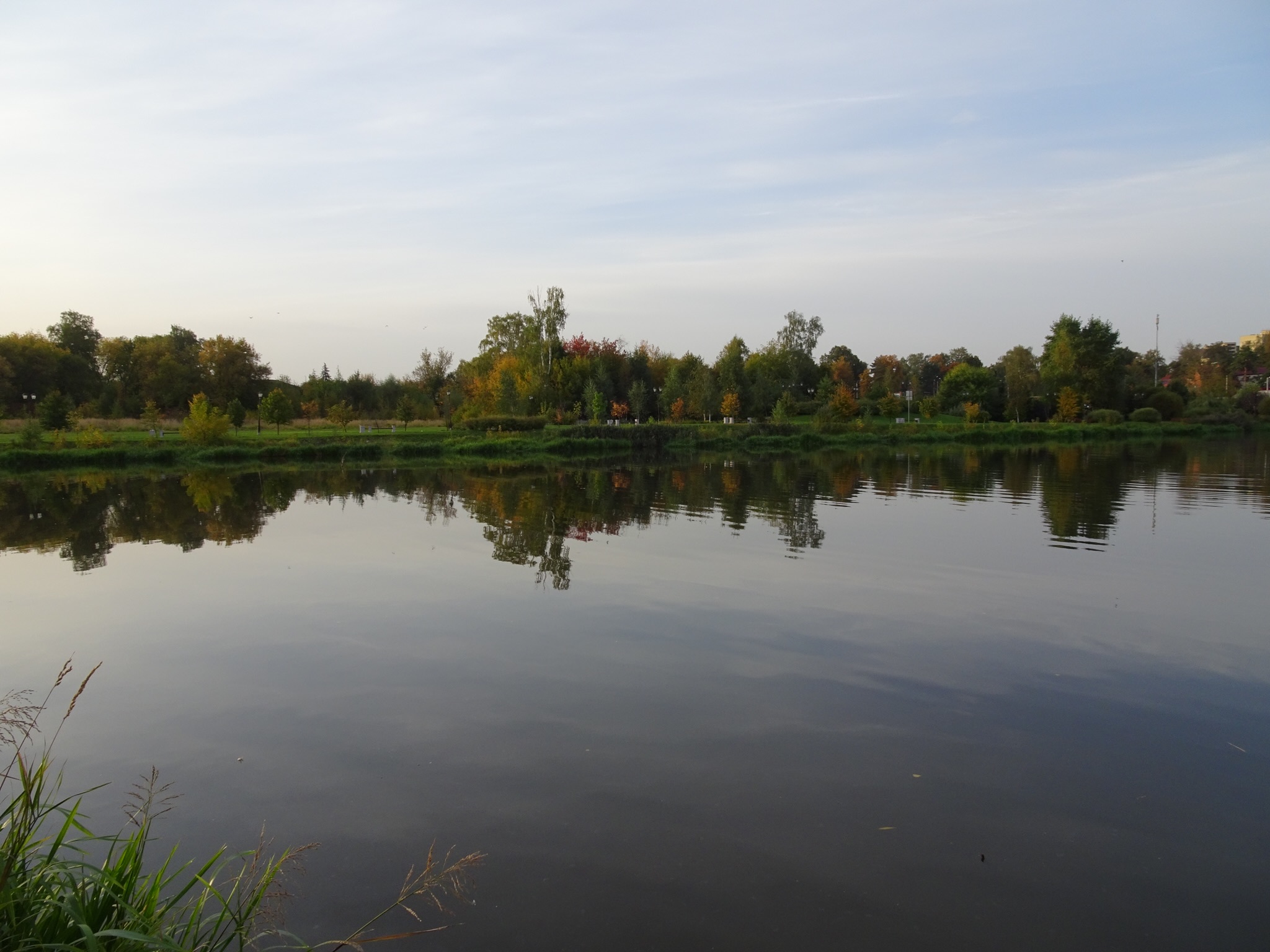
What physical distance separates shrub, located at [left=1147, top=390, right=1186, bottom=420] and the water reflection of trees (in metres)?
32.4

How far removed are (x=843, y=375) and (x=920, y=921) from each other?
89.2 m

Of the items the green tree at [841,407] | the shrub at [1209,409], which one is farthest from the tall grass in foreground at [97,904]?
the shrub at [1209,409]

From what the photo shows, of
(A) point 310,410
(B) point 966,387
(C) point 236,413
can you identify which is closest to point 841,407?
(B) point 966,387

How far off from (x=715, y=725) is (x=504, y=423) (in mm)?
43328

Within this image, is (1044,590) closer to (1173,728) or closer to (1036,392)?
(1173,728)

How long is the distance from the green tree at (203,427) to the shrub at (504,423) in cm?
1329

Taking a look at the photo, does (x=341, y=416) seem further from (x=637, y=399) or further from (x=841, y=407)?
(x=841, y=407)

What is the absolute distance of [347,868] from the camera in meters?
4.97

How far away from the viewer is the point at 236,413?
164 feet

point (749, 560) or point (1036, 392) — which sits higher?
point (1036, 392)

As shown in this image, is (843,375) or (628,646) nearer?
(628,646)

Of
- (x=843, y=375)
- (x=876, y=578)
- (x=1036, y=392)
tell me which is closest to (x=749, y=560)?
(x=876, y=578)

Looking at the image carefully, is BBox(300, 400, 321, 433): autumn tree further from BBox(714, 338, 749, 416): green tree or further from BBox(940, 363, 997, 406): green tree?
BBox(940, 363, 997, 406): green tree

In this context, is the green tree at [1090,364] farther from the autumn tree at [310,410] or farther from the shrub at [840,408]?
the autumn tree at [310,410]
